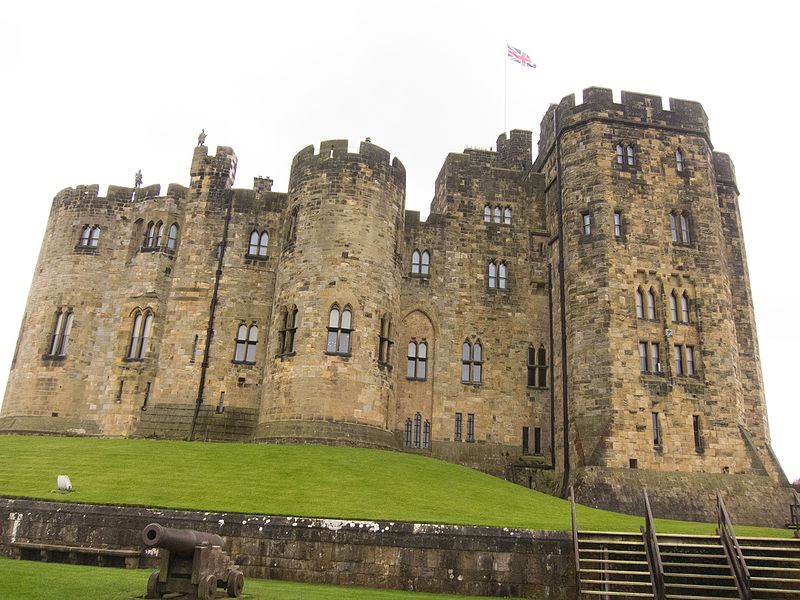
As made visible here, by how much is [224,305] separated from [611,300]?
693 inches

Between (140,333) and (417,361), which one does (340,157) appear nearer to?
(417,361)

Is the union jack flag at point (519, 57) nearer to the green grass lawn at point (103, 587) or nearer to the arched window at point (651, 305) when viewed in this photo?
the arched window at point (651, 305)

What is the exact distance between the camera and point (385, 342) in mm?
28484

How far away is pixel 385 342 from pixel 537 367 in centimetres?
778

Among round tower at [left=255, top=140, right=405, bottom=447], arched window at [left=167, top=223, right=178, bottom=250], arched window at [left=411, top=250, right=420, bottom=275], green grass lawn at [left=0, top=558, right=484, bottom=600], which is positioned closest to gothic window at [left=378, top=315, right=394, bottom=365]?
round tower at [left=255, top=140, right=405, bottom=447]

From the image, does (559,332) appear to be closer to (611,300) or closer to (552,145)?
(611,300)

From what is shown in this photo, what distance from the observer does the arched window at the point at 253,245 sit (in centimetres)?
3197

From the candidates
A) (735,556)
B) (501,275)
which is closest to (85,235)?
(501,275)

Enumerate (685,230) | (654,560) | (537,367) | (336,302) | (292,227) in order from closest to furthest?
1. (654,560)
2. (336,302)
3. (685,230)
4. (292,227)
5. (537,367)

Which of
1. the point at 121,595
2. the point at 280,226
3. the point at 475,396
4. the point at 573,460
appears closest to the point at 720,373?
the point at 573,460

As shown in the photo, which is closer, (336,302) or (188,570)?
(188,570)

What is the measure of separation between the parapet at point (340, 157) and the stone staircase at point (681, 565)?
777 inches

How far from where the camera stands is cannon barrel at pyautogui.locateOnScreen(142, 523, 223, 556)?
1000 centimetres

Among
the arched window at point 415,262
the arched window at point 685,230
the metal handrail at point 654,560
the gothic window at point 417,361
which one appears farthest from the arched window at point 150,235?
the metal handrail at point 654,560
